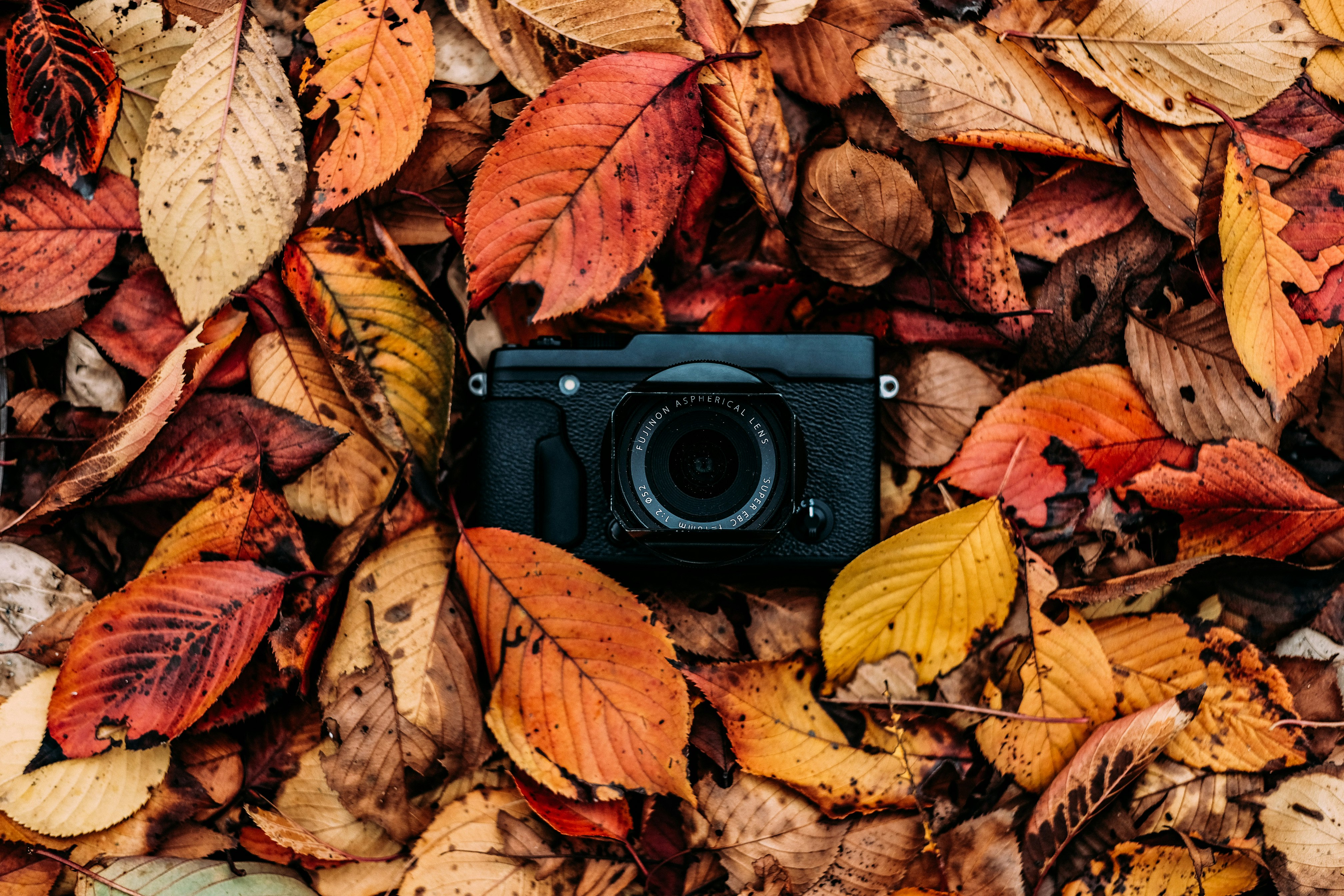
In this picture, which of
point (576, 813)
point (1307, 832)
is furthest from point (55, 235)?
point (1307, 832)

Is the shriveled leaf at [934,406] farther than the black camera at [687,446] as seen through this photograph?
Yes

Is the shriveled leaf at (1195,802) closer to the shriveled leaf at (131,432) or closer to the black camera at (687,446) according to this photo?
the black camera at (687,446)

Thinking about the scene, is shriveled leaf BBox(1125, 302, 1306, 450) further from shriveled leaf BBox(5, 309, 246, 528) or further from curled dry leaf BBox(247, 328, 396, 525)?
shriveled leaf BBox(5, 309, 246, 528)

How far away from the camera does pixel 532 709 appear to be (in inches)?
35.5

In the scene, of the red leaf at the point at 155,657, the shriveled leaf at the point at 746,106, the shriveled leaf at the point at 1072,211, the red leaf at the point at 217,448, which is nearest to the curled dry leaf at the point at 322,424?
the red leaf at the point at 217,448

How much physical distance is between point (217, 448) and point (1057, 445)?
88 cm

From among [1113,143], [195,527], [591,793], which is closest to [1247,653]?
[1113,143]

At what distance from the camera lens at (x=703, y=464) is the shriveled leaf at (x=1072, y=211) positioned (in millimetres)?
396

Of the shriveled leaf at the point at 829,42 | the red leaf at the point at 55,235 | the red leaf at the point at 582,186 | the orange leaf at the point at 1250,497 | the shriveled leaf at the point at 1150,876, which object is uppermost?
the shriveled leaf at the point at 829,42

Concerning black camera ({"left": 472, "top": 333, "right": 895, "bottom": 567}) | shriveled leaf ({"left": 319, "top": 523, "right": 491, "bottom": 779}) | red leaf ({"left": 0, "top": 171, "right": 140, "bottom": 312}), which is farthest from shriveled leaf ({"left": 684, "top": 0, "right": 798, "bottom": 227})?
red leaf ({"left": 0, "top": 171, "right": 140, "bottom": 312})

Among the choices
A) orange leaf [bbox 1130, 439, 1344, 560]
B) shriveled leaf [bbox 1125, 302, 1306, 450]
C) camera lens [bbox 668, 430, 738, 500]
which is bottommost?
orange leaf [bbox 1130, 439, 1344, 560]

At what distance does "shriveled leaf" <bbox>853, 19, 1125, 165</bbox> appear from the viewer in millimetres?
936

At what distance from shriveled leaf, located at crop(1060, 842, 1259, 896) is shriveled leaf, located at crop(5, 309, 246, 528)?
40.8 inches

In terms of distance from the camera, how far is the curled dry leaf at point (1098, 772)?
0.90 meters
